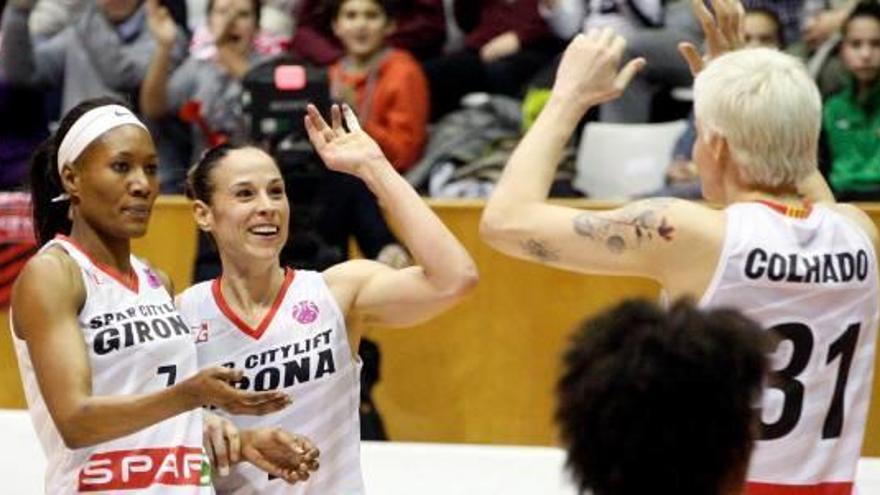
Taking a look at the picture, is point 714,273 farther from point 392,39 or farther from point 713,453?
point 392,39

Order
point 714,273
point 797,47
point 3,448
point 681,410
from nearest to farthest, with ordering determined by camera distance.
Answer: point 681,410, point 714,273, point 3,448, point 797,47

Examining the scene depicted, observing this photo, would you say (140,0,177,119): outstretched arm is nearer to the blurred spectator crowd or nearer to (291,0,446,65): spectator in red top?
the blurred spectator crowd

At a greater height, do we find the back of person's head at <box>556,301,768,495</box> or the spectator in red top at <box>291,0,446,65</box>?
the back of person's head at <box>556,301,768,495</box>

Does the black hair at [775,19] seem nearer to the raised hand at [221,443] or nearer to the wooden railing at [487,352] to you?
the wooden railing at [487,352]

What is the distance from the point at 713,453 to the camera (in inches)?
99.0

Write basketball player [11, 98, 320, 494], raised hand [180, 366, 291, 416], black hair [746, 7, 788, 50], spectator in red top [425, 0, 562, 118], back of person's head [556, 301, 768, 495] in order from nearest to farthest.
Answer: back of person's head [556, 301, 768, 495] < raised hand [180, 366, 291, 416] < basketball player [11, 98, 320, 494] < black hair [746, 7, 788, 50] < spectator in red top [425, 0, 562, 118]

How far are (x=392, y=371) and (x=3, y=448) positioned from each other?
2.17 meters

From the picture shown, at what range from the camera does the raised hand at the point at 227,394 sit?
146 inches

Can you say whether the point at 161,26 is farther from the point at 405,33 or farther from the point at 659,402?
the point at 659,402

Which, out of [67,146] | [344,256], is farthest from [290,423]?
[344,256]

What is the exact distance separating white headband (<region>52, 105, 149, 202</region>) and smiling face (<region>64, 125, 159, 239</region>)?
0.01 metres

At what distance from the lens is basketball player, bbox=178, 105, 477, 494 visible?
4363 mm

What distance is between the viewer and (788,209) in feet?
12.6

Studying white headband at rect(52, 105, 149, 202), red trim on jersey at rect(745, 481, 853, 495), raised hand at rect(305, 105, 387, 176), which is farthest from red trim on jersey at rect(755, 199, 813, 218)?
white headband at rect(52, 105, 149, 202)
